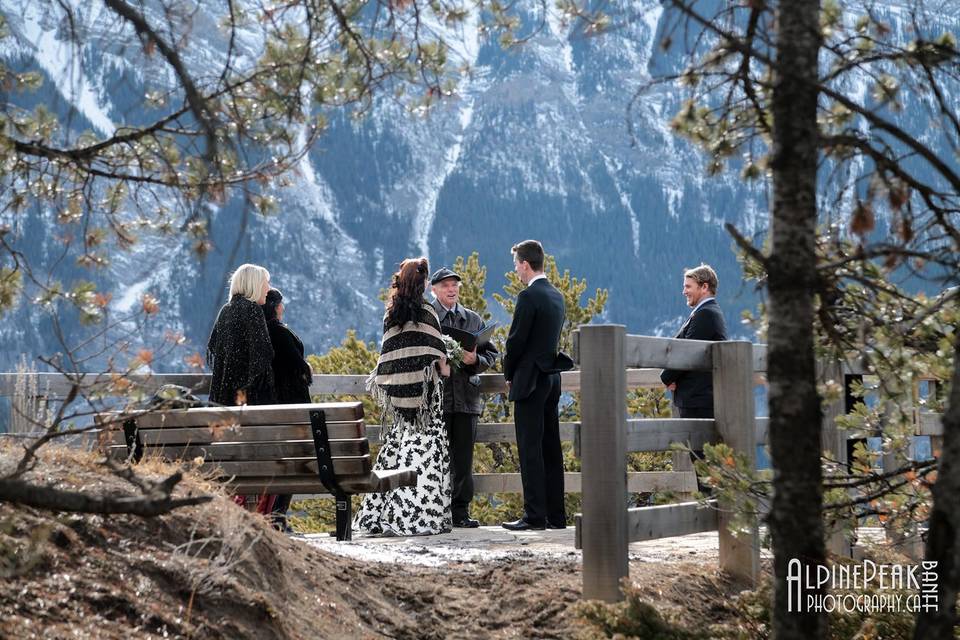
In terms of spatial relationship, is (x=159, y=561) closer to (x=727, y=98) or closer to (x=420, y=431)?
(x=727, y=98)

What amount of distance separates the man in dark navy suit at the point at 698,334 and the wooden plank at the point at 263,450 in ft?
7.19

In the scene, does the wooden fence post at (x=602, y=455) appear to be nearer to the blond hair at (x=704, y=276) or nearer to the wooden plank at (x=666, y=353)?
the wooden plank at (x=666, y=353)

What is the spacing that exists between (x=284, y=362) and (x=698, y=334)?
2814 millimetres

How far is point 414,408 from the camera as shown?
27.5 ft

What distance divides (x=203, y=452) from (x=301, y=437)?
0.61m

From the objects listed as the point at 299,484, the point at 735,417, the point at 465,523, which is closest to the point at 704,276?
the point at 735,417

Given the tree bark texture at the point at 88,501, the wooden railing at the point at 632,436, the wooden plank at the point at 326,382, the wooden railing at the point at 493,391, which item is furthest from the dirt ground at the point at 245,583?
the wooden plank at the point at 326,382

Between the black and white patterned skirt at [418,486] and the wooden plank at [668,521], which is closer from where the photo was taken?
the wooden plank at [668,521]

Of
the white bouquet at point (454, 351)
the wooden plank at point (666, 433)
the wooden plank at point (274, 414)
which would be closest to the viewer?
the wooden plank at point (666, 433)

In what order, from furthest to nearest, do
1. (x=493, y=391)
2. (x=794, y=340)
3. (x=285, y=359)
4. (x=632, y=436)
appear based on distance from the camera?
1. (x=493, y=391)
2. (x=285, y=359)
3. (x=632, y=436)
4. (x=794, y=340)

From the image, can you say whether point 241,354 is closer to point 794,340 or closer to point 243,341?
point 243,341

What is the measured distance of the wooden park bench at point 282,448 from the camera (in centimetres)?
637

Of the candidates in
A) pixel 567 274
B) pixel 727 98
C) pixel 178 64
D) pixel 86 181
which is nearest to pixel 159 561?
pixel 86 181

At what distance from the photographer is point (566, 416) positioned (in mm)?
25016
